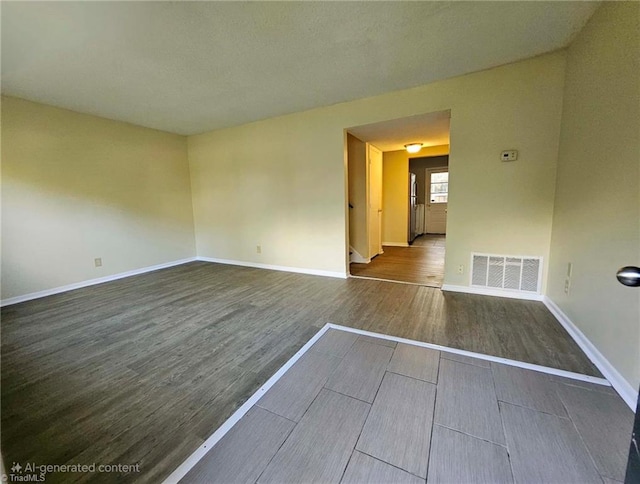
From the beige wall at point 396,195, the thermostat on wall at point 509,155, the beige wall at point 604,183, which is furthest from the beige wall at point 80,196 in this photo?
the beige wall at point 604,183

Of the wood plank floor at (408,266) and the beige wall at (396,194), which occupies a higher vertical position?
the beige wall at (396,194)

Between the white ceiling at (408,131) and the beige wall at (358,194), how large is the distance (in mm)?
236

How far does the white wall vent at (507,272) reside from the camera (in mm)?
2793

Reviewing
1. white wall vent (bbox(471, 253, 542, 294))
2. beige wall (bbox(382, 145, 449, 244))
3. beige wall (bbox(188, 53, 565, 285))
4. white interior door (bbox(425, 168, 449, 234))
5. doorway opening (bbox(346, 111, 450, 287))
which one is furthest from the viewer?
white interior door (bbox(425, 168, 449, 234))

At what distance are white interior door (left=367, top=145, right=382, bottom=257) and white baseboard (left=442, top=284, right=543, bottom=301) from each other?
1.90 m

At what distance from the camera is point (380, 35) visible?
2141 millimetres

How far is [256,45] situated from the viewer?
7.27ft

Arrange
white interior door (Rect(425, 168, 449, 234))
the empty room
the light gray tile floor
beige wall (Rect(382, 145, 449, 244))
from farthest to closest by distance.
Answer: white interior door (Rect(425, 168, 449, 234)), beige wall (Rect(382, 145, 449, 244)), the empty room, the light gray tile floor

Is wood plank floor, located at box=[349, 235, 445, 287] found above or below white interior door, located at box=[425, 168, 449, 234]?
below

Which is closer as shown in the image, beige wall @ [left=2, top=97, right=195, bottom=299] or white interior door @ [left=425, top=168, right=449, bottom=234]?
beige wall @ [left=2, top=97, right=195, bottom=299]

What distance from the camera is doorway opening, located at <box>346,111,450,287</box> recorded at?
12.5 feet

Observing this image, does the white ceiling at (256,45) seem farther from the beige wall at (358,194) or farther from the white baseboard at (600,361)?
the white baseboard at (600,361)

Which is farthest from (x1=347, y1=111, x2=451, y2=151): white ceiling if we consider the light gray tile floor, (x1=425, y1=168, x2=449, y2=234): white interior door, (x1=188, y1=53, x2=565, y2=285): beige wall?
(x1=425, y1=168, x2=449, y2=234): white interior door

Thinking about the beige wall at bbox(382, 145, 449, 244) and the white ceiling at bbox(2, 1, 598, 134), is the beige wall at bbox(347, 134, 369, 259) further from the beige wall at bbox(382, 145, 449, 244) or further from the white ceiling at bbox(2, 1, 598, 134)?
the beige wall at bbox(382, 145, 449, 244)
